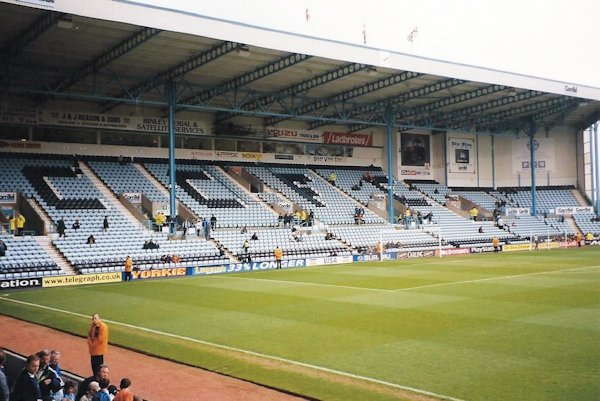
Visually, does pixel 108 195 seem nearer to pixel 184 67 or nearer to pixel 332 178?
pixel 184 67

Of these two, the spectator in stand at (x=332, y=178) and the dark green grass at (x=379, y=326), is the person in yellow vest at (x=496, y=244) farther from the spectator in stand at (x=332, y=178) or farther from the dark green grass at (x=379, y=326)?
the dark green grass at (x=379, y=326)

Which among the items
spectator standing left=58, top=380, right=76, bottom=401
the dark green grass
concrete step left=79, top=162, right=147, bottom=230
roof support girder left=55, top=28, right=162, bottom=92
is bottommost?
the dark green grass

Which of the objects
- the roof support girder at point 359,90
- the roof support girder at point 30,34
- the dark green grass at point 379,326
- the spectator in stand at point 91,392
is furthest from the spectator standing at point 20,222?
the spectator in stand at point 91,392

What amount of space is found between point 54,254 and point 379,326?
21.2 meters

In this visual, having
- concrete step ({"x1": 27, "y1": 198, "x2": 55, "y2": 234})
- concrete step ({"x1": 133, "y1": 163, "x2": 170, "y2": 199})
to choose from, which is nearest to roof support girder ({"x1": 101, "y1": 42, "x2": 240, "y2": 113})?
concrete step ({"x1": 133, "y1": 163, "x2": 170, "y2": 199})

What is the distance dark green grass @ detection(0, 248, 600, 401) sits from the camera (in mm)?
10711

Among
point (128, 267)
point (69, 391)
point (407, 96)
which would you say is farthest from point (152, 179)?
point (69, 391)

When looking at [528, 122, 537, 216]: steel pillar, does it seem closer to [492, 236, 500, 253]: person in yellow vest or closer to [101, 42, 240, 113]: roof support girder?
[492, 236, 500, 253]: person in yellow vest

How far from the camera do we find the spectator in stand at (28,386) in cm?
852

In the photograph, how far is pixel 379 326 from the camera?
1585cm

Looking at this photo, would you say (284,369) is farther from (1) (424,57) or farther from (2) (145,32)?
(1) (424,57)

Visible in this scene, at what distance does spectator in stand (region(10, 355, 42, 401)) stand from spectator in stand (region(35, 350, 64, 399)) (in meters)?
0.19

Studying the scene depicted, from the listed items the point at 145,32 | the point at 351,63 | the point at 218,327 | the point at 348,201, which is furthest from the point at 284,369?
the point at 348,201

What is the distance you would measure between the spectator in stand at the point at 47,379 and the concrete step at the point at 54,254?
71.8ft
